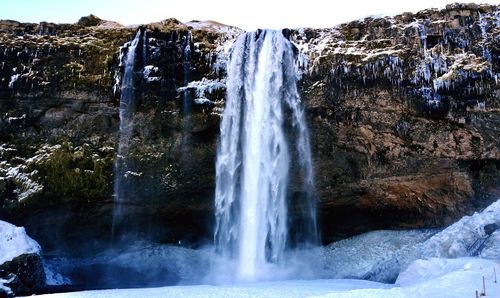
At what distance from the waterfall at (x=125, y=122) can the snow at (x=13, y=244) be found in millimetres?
4637

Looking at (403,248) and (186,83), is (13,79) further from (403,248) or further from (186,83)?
(403,248)

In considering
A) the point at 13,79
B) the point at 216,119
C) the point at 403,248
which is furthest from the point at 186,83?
the point at 403,248

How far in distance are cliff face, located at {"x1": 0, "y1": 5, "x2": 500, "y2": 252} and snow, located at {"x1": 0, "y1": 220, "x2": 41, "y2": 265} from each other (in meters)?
3.27

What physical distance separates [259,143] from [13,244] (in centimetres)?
1016

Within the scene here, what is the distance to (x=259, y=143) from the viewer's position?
76.2 ft

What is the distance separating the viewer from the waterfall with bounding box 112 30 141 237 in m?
23.4

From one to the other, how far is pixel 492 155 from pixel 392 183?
13.5ft

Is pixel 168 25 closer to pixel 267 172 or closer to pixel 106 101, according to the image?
pixel 106 101

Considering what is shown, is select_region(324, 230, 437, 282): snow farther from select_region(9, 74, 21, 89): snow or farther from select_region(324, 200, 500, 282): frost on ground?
select_region(9, 74, 21, 89): snow

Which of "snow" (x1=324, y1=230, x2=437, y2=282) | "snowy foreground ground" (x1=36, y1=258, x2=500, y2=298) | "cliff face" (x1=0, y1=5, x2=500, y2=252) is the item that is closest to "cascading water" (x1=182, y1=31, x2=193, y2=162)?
"cliff face" (x1=0, y1=5, x2=500, y2=252)

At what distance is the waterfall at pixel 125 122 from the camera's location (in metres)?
23.4

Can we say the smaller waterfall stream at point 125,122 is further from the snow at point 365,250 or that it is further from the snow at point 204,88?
the snow at point 365,250

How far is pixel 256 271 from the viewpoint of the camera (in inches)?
854

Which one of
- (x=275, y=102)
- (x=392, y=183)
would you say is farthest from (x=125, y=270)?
(x=392, y=183)
